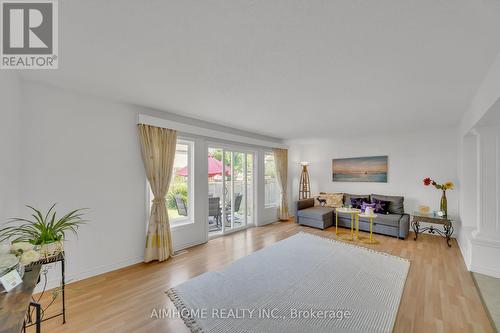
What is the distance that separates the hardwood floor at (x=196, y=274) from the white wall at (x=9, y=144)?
1217mm

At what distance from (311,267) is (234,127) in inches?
125

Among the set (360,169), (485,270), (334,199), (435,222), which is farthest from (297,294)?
(360,169)

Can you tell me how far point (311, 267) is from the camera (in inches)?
119

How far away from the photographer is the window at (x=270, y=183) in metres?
5.87

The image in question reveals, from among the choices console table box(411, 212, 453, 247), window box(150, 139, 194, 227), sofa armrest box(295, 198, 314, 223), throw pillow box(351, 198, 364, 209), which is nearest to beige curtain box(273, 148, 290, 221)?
sofa armrest box(295, 198, 314, 223)

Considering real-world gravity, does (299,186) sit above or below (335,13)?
below

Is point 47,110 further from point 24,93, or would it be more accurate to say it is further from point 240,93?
point 240,93

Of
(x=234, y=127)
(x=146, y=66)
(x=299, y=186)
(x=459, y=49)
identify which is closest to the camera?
(x=459, y=49)

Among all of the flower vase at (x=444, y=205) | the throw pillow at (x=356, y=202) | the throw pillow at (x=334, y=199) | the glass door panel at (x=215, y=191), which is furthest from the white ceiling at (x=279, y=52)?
the throw pillow at (x=334, y=199)

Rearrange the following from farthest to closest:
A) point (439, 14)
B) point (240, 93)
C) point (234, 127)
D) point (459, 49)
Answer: point (234, 127) → point (240, 93) → point (459, 49) → point (439, 14)

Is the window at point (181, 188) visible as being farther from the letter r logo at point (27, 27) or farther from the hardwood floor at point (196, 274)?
the letter r logo at point (27, 27)

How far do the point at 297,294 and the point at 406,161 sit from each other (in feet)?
14.9

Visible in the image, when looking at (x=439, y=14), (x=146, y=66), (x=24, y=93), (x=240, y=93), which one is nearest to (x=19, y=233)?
(x=24, y=93)

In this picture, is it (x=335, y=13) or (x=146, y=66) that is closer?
(x=335, y=13)
